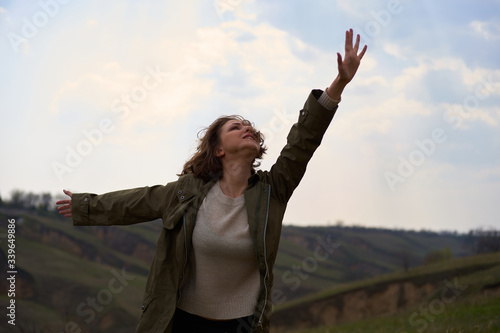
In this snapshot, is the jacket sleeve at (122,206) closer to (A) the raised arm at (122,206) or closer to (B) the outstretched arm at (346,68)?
(A) the raised arm at (122,206)

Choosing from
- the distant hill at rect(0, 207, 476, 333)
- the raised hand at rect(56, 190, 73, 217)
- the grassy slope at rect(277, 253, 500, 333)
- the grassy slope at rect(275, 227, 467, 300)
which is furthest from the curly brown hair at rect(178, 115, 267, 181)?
the grassy slope at rect(275, 227, 467, 300)

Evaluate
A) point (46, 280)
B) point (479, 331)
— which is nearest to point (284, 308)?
point (46, 280)

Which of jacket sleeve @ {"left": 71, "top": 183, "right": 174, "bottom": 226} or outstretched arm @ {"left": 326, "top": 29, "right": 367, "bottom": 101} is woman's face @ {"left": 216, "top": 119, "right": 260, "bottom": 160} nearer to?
jacket sleeve @ {"left": 71, "top": 183, "right": 174, "bottom": 226}

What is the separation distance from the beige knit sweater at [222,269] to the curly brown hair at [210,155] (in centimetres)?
46

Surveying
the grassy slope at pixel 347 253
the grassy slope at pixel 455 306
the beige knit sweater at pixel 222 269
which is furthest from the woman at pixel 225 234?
the grassy slope at pixel 347 253

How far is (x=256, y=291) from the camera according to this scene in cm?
423

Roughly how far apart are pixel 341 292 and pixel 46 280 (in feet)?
104

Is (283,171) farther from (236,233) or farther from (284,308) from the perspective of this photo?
(284,308)

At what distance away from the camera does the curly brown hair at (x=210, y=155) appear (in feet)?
15.3

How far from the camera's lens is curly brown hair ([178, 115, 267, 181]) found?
4652 millimetres

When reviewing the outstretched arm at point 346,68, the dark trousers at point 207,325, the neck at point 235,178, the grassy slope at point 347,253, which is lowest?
the dark trousers at point 207,325

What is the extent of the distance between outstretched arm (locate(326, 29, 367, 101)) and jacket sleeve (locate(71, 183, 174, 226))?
4.78 feet

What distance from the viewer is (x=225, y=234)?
4.18 meters

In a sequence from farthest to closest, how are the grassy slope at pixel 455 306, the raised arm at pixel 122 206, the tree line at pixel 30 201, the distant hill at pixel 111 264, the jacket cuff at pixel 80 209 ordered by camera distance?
1. the tree line at pixel 30 201
2. the distant hill at pixel 111 264
3. the grassy slope at pixel 455 306
4. the jacket cuff at pixel 80 209
5. the raised arm at pixel 122 206
